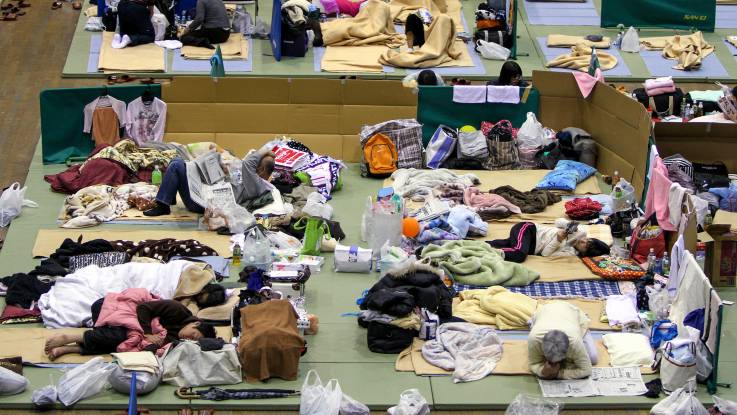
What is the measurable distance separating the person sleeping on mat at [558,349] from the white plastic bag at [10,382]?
4.54 m

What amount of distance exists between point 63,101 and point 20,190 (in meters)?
1.77

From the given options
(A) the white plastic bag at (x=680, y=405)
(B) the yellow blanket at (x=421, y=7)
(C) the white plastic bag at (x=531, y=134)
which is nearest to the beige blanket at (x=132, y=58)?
(B) the yellow blanket at (x=421, y=7)

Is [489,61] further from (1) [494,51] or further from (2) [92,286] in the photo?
(2) [92,286]

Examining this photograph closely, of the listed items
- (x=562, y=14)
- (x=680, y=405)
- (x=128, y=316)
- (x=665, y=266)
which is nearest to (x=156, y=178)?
(x=128, y=316)

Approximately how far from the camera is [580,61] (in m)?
22.4

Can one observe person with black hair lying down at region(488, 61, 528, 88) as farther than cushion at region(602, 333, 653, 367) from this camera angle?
Yes

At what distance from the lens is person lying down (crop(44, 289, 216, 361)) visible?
45.9ft

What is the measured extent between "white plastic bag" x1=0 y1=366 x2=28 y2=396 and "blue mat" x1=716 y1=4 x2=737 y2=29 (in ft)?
47.8

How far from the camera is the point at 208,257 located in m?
16.2

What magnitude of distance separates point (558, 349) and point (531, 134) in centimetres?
583

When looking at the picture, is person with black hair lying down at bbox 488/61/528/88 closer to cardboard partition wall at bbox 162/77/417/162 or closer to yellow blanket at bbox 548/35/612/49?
cardboard partition wall at bbox 162/77/417/162

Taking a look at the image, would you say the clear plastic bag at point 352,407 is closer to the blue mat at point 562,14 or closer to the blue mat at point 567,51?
the blue mat at point 567,51

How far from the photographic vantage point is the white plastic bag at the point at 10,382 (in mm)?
13398

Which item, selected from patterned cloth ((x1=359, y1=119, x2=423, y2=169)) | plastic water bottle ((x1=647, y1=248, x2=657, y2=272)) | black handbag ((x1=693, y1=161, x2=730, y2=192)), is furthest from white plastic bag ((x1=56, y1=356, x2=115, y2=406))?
black handbag ((x1=693, y1=161, x2=730, y2=192))
